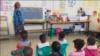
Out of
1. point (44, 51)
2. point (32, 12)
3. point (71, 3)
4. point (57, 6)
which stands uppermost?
point (71, 3)

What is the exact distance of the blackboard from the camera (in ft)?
24.4

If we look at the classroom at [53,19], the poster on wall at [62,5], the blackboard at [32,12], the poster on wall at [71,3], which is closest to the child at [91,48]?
the classroom at [53,19]

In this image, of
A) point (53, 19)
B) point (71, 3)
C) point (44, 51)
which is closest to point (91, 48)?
point (44, 51)

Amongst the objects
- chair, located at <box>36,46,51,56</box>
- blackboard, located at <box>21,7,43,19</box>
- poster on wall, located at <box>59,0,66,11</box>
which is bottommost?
chair, located at <box>36,46,51,56</box>

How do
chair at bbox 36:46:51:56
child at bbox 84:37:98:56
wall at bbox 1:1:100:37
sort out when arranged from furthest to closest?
wall at bbox 1:1:100:37 → child at bbox 84:37:98:56 → chair at bbox 36:46:51:56

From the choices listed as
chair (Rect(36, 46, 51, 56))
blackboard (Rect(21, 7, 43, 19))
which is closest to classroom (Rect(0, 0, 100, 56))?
blackboard (Rect(21, 7, 43, 19))

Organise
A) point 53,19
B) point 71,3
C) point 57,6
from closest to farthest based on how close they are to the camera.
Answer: point 53,19
point 57,6
point 71,3

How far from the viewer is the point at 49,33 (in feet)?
25.0

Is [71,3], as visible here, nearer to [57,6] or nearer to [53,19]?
[57,6]

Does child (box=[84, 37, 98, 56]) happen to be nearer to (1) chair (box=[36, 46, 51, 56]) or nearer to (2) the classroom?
(1) chair (box=[36, 46, 51, 56])

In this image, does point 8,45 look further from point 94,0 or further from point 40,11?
point 94,0

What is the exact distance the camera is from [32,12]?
7.51m

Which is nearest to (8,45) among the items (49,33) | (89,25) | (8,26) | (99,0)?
(8,26)

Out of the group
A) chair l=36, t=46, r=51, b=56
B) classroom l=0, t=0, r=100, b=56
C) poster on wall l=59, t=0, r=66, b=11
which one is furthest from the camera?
poster on wall l=59, t=0, r=66, b=11
